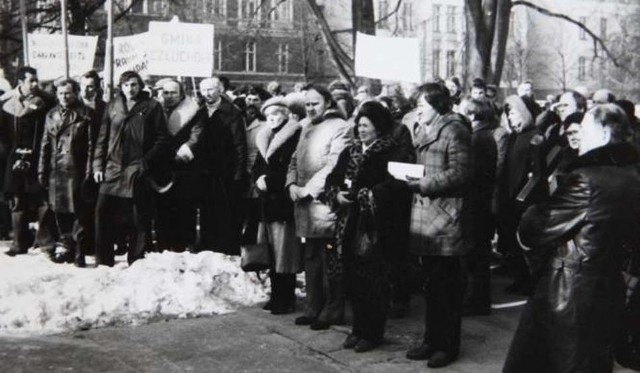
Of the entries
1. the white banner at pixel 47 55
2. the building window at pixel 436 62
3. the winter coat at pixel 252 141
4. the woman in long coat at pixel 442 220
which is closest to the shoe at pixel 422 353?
the woman in long coat at pixel 442 220

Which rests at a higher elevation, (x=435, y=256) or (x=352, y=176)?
(x=352, y=176)

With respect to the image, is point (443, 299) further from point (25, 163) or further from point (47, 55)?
point (47, 55)

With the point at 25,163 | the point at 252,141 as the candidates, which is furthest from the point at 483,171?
the point at 25,163

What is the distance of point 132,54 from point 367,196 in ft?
24.2

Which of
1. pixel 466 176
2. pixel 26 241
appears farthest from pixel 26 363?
pixel 26 241

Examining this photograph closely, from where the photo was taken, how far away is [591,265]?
210 inches

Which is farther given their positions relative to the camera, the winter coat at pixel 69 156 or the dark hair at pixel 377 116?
the winter coat at pixel 69 156

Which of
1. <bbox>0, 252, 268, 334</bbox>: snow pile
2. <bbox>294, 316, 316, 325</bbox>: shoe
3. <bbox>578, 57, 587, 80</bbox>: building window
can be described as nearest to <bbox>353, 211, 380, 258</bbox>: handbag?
<bbox>294, 316, 316, 325</bbox>: shoe

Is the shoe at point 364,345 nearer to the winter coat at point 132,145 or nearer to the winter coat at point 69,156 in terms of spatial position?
the winter coat at point 132,145

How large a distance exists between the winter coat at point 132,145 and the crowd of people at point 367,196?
0.7 inches

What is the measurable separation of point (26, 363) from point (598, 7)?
81.2 meters

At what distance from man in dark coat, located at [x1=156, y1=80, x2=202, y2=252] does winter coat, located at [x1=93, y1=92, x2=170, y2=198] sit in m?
0.27

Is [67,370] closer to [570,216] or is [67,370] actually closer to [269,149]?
[269,149]

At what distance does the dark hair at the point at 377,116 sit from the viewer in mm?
7125
